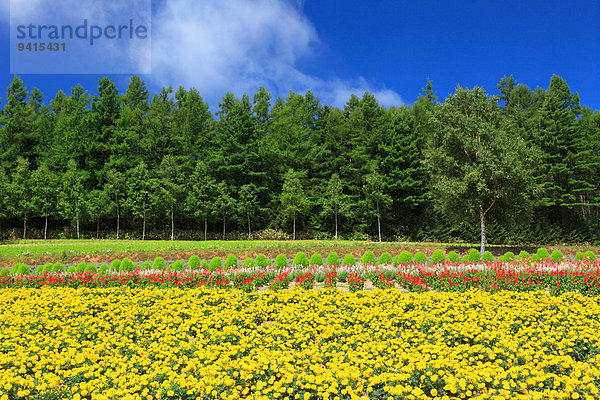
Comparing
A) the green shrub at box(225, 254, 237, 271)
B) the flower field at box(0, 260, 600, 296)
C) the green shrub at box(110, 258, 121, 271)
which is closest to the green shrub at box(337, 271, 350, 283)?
the flower field at box(0, 260, 600, 296)

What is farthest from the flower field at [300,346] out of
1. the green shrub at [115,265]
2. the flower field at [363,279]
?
the green shrub at [115,265]

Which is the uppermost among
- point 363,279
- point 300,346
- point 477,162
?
point 477,162

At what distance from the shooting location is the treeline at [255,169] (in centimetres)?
3259

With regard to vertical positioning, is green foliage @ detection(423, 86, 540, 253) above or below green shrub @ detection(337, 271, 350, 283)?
Answer: above

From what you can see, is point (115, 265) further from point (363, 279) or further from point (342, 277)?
point (363, 279)

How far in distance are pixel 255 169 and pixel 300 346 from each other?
3308 centimetres

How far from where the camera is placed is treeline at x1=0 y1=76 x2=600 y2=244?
32594mm

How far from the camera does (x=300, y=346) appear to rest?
5707mm

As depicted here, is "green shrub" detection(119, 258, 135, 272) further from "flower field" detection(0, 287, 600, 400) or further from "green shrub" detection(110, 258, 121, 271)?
"flower field" detection(0, 287, 600, 400)

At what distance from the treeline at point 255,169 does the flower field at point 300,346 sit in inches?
1011

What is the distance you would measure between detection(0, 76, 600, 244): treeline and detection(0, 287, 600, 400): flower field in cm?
2567

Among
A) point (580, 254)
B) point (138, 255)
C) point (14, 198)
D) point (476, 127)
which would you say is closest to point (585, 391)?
point (580, 254)

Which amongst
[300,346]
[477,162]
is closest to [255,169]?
[477,162]

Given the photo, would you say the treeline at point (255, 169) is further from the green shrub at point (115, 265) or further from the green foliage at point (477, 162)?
the green shrub at point (115, 265)
